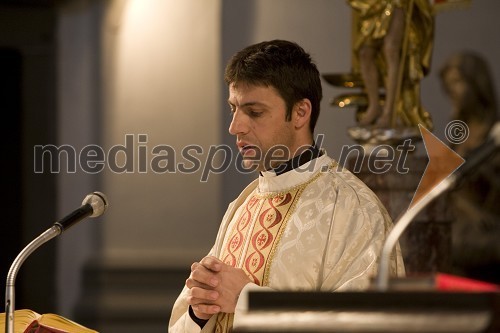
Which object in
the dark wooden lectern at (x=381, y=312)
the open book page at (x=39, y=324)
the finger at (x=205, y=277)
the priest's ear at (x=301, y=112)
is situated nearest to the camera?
the dark wooden lectern at (x=381, y=312)

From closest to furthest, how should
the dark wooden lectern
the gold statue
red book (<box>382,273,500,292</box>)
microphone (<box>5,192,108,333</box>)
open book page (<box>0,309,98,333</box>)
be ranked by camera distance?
the dark wooden lectern
red book (<box>382,273,500,292</box>)
microphone (<box>5,192,108,333</box>)
open book page (<box>0,309,98,333</box>)
the gold statue

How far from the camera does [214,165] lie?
6.83 metres

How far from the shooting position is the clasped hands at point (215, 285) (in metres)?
2.67

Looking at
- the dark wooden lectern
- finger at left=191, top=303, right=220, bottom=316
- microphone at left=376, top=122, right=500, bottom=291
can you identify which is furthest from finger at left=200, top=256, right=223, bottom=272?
the dark wooden lectern

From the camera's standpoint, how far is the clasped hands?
267cm

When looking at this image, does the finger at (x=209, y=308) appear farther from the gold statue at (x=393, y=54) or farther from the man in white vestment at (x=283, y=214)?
the gold statue at (x=393, y=54)

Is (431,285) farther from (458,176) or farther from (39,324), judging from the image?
(39,324)

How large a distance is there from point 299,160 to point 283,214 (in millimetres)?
171

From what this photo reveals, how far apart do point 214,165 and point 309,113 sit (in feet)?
13.0

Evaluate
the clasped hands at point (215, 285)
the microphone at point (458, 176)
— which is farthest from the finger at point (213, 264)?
the microphone at point (458, 176)

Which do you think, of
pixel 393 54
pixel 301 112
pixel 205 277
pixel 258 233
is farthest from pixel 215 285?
pixel 393 54

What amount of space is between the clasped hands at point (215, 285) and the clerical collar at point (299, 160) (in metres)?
0.39

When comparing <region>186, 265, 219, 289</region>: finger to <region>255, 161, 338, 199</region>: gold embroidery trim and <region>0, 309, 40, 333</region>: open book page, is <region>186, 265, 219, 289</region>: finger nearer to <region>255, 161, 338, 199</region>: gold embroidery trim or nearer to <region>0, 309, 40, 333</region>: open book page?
<region>255, 161, 338, 199</region>: gold embroidery trim

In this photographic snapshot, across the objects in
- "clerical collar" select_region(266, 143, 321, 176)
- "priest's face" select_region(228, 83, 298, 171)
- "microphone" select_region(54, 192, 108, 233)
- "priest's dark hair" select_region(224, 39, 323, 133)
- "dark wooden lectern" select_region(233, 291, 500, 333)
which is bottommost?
"microphone" select_region(54, 192, 108, 233)
